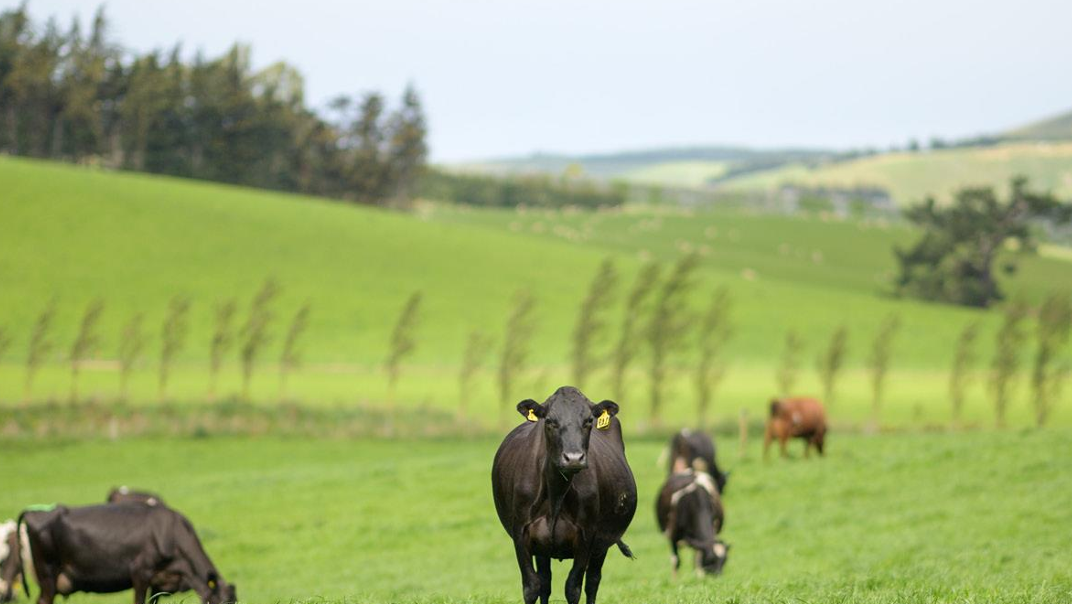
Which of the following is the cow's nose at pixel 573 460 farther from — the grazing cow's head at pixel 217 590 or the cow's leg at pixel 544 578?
the grazing cow's head at pixel 217 590

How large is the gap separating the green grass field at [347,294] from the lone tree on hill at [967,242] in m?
→ 8.21

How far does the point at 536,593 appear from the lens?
32.7 ft

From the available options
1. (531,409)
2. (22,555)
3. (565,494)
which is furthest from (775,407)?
(531,409)

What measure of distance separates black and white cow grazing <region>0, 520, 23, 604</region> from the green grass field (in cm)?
3182

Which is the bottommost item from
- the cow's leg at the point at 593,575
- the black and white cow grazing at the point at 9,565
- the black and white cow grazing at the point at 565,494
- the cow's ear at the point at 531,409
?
the black and white cow grazing at the point at 9,565

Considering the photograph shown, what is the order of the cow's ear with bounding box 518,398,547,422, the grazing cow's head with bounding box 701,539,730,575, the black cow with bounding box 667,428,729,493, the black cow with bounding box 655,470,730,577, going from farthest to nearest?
1. the black cow with bounding box 667,428,729,493
2. the black cow with bounding box 655,470,730,577
3. the grazing cow's head with bounding box 701,539,730,575
4. the cow's ear with bounding box 518,398,547,422

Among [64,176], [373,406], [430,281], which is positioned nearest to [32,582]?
[373,406]

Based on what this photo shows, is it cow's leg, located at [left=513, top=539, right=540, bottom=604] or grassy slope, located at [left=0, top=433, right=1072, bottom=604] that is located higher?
cow's leg, located at [left=513, top=539, right=540, bottom=604]

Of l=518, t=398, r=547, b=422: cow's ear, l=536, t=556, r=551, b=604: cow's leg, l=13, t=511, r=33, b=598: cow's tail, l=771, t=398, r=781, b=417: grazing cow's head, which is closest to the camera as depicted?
l=518, t=398, r=547, b=422: cow's ear

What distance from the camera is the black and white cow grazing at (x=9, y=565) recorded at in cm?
2012

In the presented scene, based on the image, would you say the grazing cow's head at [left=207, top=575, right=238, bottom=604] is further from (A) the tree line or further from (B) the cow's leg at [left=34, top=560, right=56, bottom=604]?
(A) the tree line

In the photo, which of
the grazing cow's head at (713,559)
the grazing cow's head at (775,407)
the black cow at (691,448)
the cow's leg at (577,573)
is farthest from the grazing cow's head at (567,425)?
the grazing cow's head at (775,407)

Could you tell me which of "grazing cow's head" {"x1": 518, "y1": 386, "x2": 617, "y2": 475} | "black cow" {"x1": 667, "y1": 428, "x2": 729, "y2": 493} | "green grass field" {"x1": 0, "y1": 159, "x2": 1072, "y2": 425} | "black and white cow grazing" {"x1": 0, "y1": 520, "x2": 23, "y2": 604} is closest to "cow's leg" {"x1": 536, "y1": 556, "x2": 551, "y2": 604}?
"grazing cow's head" {"x1": 518, "y1": 386, "x2": 617, "y2": 475}

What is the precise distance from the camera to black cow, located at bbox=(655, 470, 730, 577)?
1891 cm
